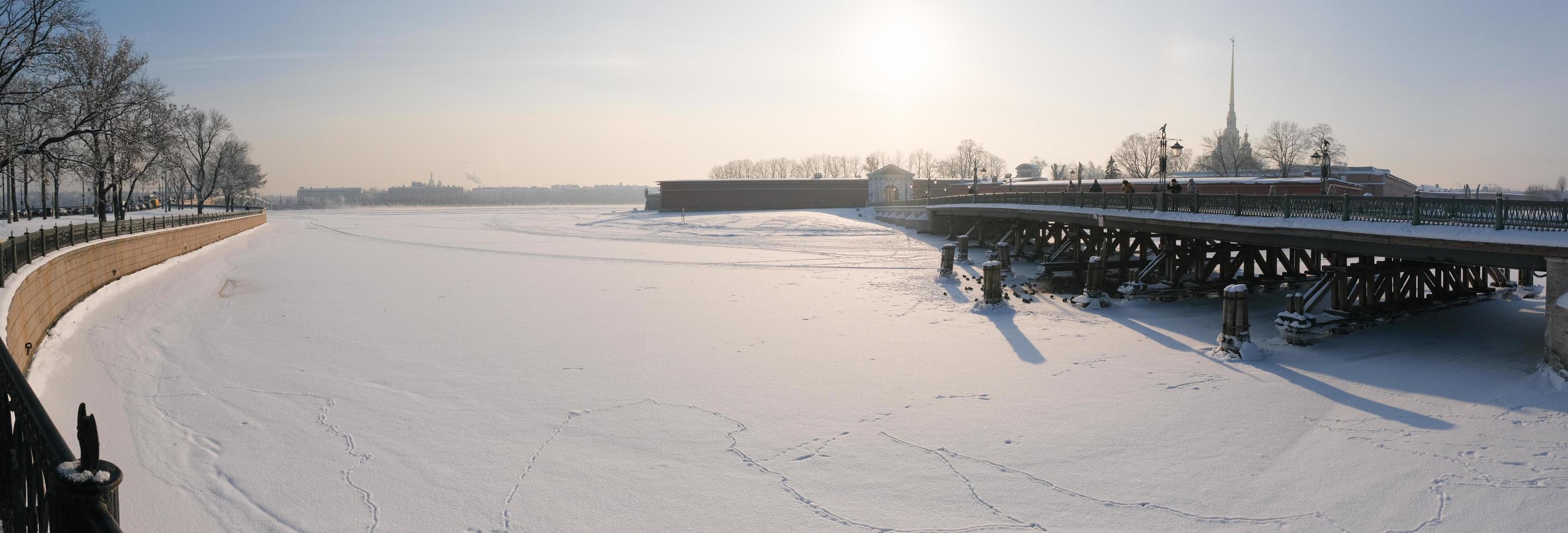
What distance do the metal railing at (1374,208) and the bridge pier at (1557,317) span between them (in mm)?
957

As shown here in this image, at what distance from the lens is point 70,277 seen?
19219 mm

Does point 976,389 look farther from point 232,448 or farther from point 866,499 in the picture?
point 232,448

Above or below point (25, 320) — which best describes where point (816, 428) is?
below

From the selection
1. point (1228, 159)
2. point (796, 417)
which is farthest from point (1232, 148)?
point (796, 417)

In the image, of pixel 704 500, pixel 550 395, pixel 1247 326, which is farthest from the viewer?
pixel 1247 326

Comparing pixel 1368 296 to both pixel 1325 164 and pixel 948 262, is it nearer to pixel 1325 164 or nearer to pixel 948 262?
pixel 1325 164

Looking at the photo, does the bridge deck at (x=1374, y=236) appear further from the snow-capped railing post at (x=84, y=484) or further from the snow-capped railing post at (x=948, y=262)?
the snow-capped railing post at (x=84, y=484)

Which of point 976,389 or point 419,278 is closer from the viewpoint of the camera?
point 976,389

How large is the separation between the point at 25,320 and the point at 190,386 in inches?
152

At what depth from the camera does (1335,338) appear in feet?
52.9

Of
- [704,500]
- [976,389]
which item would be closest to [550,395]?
[704,500]

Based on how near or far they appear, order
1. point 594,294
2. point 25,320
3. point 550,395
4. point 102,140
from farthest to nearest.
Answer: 1. point 102,140
2. point 594,294
3. point 25,320
4. point 550,395

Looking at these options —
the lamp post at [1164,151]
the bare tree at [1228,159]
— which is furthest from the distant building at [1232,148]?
the lamp post at [1164,151]

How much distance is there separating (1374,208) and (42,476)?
19117 mm
